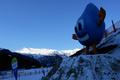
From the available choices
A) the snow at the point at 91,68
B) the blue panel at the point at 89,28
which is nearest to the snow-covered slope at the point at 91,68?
the snow at the point at 91,68

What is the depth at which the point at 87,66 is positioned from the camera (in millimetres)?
10391

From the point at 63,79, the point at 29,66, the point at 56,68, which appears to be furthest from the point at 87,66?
the point at 29,66

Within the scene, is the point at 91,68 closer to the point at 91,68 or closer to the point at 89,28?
the point at 91,68

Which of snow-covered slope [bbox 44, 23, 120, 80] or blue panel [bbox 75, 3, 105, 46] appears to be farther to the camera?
blue panel [bbox 75, 3, 105, 46]

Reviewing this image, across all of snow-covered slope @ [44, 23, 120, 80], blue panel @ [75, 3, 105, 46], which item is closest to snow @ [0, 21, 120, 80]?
snow-covered slope @ [44, 23, 120, 80]

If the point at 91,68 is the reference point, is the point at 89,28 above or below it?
above

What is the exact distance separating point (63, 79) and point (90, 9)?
2.83m

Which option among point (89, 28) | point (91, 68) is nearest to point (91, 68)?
point (91, 68)

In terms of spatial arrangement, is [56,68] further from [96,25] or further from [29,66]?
[29,66]

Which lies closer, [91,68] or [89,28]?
[91,68]

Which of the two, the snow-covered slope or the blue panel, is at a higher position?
the blue panel

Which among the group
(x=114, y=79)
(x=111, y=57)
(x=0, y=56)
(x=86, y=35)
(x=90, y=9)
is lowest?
(x=114, y=79)

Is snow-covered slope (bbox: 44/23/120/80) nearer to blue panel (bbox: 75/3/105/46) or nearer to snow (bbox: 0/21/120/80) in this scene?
snow (bbox: 0/21/120/80)

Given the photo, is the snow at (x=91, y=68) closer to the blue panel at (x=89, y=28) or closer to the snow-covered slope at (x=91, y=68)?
the snow-covered slope at (x=91, y=68)
